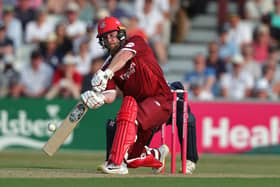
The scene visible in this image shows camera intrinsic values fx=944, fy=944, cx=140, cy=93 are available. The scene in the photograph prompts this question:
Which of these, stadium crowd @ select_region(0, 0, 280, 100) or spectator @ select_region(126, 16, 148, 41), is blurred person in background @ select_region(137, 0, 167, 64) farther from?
spectator @ select_region(126, 16, 148, 41)

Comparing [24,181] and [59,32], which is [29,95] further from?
[24,181]

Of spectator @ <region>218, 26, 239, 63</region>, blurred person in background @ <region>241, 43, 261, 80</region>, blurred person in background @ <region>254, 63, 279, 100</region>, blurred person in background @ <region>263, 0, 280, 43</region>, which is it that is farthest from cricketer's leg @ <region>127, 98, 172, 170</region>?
blurred person in background @ <region>263, 0, 280, 43</region>

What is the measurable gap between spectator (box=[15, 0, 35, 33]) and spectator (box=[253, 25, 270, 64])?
15.7 ft

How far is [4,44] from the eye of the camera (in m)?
19.3

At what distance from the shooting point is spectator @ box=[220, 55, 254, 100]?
18.9 metres

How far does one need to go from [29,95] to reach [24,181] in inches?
384

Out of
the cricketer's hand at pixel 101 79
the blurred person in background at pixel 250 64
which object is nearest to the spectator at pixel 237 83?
the blurred person in background at pixel 250 64

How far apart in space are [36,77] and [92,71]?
1238 millimetres

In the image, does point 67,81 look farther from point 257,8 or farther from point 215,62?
point 257,8

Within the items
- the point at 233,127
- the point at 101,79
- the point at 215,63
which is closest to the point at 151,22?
the point at 215,63

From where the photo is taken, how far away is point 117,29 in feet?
34.2

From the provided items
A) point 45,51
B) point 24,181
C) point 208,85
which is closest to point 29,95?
point 45,51

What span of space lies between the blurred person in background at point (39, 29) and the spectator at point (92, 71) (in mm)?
1563

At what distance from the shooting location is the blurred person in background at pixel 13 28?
19.8m
